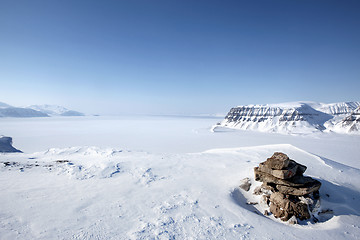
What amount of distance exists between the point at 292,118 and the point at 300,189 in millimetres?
90751

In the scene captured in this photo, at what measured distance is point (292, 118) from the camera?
81.1m

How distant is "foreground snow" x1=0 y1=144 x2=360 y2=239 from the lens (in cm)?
556

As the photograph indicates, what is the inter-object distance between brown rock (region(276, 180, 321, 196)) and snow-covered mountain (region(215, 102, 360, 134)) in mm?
77425

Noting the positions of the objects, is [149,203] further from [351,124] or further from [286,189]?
[351,124]

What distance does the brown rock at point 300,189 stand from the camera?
7.01 m

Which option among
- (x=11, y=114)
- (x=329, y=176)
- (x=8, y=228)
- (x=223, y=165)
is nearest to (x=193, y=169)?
(x=223, y=165)

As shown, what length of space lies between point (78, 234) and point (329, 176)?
1334cm

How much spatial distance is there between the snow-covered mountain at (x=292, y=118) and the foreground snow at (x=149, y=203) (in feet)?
253

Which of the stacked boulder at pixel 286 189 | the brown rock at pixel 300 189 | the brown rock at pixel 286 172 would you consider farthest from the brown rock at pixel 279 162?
the brown rock at pixel 300 189

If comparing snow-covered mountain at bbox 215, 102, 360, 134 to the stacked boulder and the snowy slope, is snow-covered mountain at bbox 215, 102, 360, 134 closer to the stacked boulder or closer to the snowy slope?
the snowy slope

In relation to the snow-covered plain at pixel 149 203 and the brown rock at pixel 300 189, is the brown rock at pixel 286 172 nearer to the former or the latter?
the brown rock at pixel 300 189

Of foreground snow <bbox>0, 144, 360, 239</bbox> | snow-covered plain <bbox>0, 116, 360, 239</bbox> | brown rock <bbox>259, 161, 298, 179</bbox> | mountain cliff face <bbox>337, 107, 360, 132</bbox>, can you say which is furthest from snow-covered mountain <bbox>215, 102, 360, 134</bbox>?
brown rock <bbox>259, 161, 298, 179</bbox>

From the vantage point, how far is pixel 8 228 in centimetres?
535

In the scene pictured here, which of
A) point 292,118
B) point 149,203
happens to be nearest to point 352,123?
point 292,118
